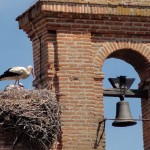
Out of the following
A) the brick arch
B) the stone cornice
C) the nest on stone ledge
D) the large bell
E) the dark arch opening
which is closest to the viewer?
the nest on stone ledge

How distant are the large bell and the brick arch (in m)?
0.76

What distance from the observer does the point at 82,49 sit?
60.8 feet

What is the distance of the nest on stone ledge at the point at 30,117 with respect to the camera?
17703 mm

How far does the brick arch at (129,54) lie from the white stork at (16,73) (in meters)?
1.01

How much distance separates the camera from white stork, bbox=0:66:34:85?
18422 millimetres

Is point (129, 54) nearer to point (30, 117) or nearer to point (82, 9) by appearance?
point (82, 9)

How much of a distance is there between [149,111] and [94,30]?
149cm

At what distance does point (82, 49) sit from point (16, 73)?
41.2 inches

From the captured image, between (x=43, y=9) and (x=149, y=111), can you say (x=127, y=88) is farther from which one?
(x=43, y=9)

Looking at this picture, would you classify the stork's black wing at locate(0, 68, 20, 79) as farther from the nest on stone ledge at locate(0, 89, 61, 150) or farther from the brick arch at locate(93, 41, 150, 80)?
the brick arch at locate(93, 41, 150, 80)

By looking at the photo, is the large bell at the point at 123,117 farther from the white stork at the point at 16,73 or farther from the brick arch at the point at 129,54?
the white stork at the point at 16,73

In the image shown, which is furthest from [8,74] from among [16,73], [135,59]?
[135,59]

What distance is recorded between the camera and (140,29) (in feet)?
61.9

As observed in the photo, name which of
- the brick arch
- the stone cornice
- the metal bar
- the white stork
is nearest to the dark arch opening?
the brick arch
